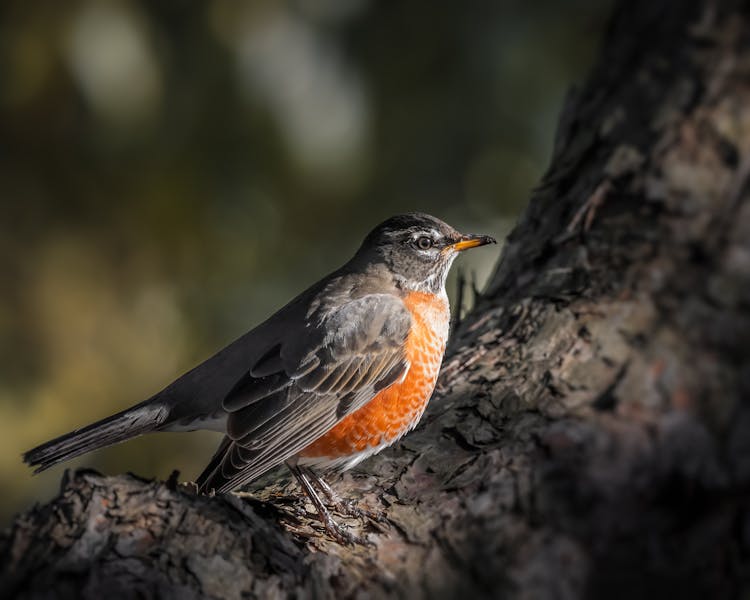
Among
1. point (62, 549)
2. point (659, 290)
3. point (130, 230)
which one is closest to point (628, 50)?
point (659, 290)

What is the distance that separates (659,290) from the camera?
122 inches

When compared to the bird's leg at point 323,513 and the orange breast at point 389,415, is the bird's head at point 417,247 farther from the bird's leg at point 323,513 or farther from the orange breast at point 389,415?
the bird's leg at point 323,513

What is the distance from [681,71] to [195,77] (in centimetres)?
341

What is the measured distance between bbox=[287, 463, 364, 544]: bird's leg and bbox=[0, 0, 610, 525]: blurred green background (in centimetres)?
196

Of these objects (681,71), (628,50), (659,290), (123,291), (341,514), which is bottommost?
(659,290)

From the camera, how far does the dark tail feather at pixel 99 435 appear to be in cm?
386

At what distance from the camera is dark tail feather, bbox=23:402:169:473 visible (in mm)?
3859

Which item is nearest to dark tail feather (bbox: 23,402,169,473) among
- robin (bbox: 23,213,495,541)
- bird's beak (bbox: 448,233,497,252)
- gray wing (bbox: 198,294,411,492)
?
robin (bbox: 23,213,495,541)

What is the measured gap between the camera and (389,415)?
3.96 meters

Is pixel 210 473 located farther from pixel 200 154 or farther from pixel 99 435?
pixel 200 154

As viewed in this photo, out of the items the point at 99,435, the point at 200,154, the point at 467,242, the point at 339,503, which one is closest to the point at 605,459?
the point at 339,503

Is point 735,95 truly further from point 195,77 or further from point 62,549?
point 195,77

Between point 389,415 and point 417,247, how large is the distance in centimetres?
125

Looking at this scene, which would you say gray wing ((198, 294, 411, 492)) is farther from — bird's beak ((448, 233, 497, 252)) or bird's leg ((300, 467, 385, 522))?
bird's beak ((448, 233, 497, 252))
